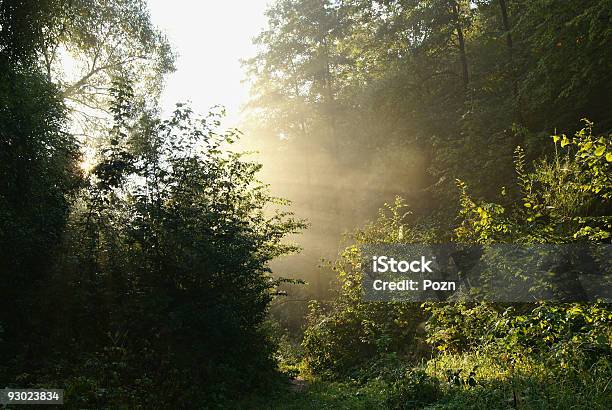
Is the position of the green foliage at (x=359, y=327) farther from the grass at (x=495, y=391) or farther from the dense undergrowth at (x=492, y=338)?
the grass at (x=495, y=391)

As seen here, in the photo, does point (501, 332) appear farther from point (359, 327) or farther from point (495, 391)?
point (359, 327)

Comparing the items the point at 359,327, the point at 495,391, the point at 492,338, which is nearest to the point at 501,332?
the point at 492,338

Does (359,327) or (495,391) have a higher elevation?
(359,327)

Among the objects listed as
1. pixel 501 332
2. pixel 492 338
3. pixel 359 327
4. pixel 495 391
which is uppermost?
pixel 359 327

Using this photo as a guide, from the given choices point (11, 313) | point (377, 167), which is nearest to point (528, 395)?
point (11, 313)

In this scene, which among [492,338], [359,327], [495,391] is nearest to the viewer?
[495,391]

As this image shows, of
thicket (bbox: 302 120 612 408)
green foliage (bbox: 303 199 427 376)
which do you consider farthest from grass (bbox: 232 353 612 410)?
green foliage (bbox: 303 199 427 376)

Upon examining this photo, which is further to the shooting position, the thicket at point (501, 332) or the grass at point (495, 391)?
the thicket at point (501, 332)

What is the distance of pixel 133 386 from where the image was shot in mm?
8031

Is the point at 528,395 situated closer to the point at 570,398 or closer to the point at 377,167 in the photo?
the point at 570,398

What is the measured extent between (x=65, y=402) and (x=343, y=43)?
2320 cm

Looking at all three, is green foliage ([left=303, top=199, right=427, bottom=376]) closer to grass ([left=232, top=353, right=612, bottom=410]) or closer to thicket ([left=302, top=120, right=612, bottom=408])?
thicket ([left=302, top=120, right=612, bottom=408])

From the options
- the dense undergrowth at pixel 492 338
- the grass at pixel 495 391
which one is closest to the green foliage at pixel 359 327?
the dense undergrowth at pixel 492 338

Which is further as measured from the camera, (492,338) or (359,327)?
(359,327)
